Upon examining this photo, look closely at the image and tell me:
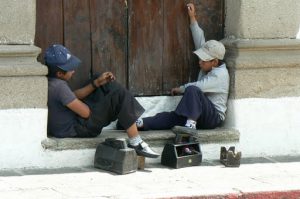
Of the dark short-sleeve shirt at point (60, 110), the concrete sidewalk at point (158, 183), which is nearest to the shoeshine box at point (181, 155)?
the concrete sidewalk at point (158, 183)

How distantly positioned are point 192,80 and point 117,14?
1.03m

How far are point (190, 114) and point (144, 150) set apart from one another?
0.63 meters

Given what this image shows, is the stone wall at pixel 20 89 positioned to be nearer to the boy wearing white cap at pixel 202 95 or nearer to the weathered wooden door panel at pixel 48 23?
the weathered wooden door panel at pixel 48 23

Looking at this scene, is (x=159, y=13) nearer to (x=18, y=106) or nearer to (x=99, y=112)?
(x=99, y=112)

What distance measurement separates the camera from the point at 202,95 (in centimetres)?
757

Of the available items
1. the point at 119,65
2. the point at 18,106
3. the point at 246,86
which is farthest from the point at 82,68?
the point at 246,86

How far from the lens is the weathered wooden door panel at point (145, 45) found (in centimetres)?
769

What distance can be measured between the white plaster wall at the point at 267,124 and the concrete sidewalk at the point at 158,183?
414 mm

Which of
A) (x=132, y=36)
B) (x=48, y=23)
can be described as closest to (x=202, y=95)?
(x=132, y=36)

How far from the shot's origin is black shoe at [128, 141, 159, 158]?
7152 millimetres

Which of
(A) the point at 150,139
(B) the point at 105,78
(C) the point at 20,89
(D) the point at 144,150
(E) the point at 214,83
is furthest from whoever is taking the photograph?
(E) the point at 214,83

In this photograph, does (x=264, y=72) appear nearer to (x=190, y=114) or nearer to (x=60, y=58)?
Answer: (x=190, y=114)

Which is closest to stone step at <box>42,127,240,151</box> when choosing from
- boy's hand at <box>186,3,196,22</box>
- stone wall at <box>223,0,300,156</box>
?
stone wall at <box>223,0,300,156</box>

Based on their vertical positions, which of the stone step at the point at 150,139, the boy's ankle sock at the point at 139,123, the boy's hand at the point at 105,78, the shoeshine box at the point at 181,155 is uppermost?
the boy's hand at the point at 105,78
